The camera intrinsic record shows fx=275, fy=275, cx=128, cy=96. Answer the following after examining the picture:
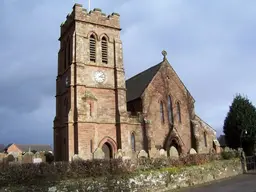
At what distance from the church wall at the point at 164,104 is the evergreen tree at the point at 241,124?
509cm

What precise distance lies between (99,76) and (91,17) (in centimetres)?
726

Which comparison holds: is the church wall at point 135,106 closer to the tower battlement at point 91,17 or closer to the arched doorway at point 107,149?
the arched doorway at point 107,149

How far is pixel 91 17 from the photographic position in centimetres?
3247

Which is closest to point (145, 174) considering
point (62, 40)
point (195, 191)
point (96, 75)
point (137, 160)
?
point (137, 160)

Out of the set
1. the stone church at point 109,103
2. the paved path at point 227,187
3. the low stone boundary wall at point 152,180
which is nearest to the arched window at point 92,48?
the stone church at point 109,103

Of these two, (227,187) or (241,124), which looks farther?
(241,124)

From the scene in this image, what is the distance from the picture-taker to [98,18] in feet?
108

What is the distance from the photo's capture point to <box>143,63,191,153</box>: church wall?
1268 inches

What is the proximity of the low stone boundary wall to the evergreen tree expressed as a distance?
11.1m

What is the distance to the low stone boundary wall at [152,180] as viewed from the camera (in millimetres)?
14516

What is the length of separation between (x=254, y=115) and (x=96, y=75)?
1963cm

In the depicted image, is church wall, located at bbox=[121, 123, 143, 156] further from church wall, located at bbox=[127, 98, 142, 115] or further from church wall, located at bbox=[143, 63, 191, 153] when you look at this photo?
church wall, located at bbox=[127, 98, 142, 115]

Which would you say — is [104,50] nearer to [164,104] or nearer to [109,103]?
[109,103]

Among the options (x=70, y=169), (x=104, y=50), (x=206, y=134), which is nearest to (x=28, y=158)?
(x=104, y=50)
